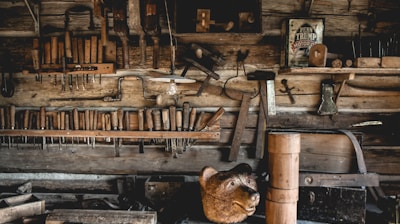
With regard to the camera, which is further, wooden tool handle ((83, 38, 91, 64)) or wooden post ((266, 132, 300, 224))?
wooden tool handle ((83, 38, 91, 64))

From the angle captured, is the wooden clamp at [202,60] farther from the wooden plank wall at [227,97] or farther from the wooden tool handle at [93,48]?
the wooden tool handle at [93,48]

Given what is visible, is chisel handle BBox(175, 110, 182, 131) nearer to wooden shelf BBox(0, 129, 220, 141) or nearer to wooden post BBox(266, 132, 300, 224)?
wooden shelf BBox(0, 129, 220, 141)

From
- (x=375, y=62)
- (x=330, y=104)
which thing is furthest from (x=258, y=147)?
(x=375, y=62)

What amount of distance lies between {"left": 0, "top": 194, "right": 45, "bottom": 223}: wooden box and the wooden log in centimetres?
23

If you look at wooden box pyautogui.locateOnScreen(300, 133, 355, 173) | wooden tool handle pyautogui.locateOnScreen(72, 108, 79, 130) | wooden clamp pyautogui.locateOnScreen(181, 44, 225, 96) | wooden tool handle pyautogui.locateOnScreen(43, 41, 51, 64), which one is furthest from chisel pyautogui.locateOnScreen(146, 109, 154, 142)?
wooden box pyautogui.locateOnScreen(300, 133, 355, 173)

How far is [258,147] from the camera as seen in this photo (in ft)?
10.7

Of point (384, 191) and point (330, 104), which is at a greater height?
point (330, 104)

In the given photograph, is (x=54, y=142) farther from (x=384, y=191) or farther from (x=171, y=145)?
(x=384, y=191)

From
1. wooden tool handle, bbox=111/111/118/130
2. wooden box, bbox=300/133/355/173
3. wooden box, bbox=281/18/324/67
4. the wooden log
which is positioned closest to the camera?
the wooden log

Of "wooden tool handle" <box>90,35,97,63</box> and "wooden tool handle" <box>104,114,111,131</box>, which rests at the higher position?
"wooden tool handle" <box>90,35,97,63</box>

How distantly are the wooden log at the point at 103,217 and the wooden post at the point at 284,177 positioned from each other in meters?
0.87

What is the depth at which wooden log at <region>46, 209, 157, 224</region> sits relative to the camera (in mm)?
2576

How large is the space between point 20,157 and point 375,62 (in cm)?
315

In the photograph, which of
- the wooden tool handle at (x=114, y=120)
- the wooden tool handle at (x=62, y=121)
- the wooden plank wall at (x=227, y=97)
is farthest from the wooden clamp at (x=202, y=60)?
the wooden tool handle at (x=62, y=121)
